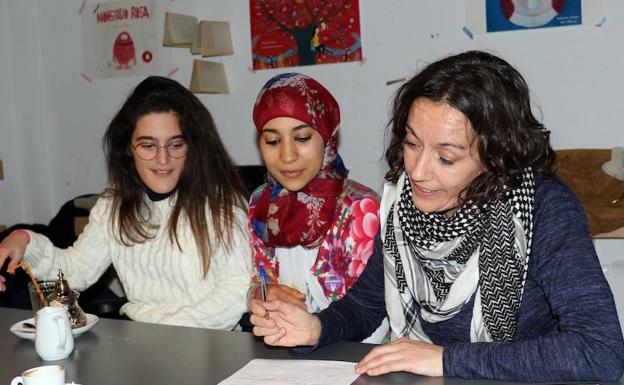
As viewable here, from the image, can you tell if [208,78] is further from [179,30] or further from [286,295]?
[286,295]

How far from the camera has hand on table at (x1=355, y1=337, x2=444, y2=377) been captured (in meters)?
1.34

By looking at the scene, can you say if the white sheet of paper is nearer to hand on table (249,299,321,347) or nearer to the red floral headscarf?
hand on table (249,299,321,347)

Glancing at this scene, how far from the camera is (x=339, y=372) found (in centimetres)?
139

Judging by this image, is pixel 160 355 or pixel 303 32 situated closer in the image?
pixel 160 355

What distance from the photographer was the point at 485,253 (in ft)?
4.87

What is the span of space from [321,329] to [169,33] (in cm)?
226

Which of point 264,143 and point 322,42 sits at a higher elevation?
point 322,42

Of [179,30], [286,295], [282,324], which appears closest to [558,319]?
[282,324]

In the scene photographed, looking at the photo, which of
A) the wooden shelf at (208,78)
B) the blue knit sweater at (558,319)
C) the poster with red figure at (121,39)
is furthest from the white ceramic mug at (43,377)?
the poster with red figure at (121,39)

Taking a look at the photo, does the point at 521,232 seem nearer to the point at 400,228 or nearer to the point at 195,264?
the point at 400,228

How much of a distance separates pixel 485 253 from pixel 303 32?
6.49ft

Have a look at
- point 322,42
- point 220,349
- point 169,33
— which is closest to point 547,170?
point 220,349

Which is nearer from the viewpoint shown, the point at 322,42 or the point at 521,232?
the point at 521,232

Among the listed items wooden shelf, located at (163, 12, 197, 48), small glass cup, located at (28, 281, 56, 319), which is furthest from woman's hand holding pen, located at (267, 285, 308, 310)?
wooden shelf, located at (163, 12, 197, 48)
